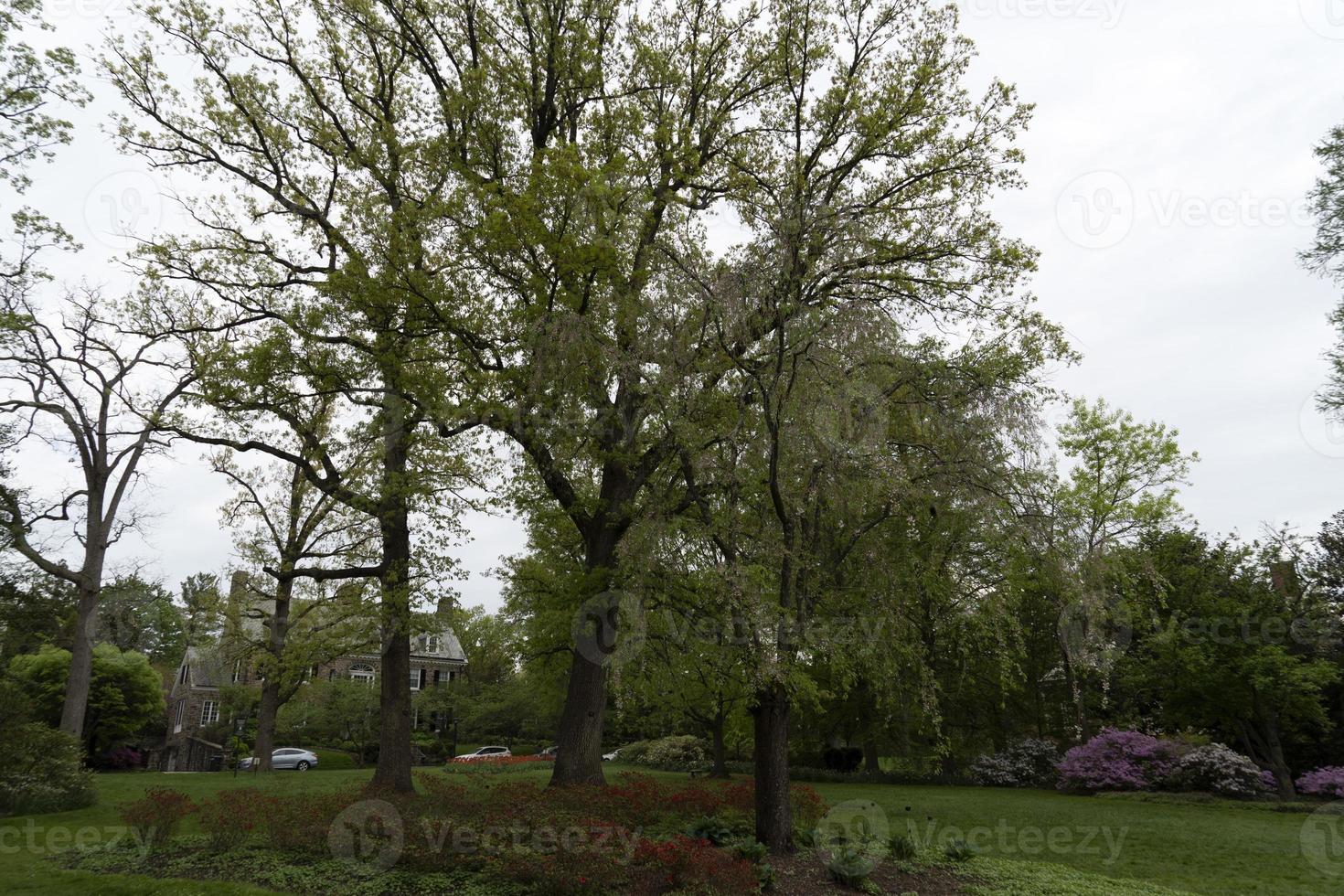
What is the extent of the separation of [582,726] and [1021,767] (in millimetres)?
15324

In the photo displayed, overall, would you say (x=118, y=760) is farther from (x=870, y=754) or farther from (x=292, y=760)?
(x=870, y=754)

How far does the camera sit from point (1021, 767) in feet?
72.8

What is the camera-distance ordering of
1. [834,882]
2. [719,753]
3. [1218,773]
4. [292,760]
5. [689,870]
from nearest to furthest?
[689,870] < [834,882] < [1218,773] < [719,753] < [292,760]

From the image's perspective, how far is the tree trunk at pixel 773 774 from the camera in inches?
394

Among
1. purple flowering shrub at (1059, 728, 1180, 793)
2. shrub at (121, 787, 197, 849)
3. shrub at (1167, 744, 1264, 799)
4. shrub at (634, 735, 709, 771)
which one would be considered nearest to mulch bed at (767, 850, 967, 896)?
shrub at (121, 787, 197, 849)

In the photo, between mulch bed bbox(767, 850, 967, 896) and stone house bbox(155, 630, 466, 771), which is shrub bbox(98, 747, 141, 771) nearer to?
stone house bbox(155, 630, 466, 771)

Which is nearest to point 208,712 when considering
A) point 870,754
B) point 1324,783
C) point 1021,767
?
point 870,754

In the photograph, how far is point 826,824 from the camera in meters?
11.8

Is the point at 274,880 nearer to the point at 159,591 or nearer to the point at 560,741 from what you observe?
the point at 560,741

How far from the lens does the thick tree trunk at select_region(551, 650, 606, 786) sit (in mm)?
13266

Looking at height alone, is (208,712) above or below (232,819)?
below

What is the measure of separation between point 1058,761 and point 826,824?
44.5ft

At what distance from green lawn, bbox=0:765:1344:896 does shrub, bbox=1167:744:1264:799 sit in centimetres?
129

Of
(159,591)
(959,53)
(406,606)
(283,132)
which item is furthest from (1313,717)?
(159,591)
